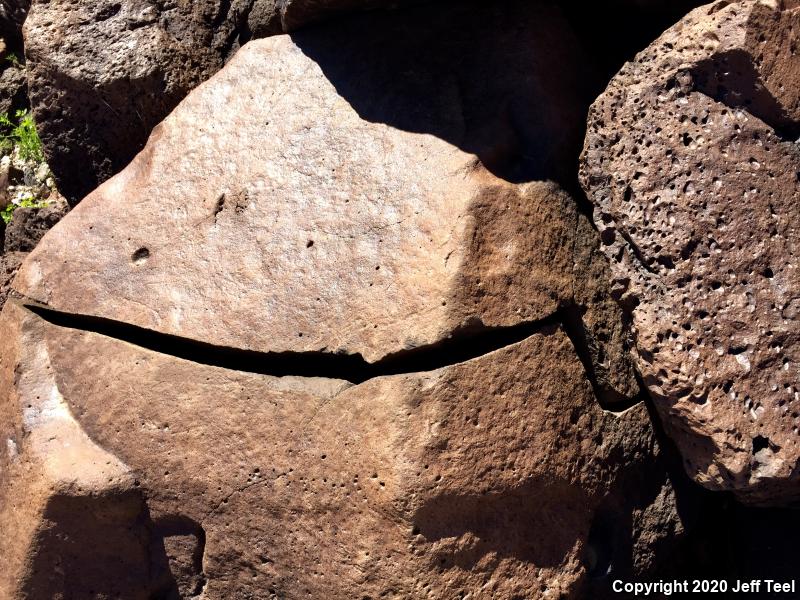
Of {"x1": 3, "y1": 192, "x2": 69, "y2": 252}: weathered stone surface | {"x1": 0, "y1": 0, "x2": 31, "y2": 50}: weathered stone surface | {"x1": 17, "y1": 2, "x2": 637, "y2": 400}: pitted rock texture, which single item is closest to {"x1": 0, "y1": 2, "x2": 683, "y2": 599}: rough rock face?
{"x1": 17, "y1": 2, "x2": 637, "y2": 400}: pitted rock texture

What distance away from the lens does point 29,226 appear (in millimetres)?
2973

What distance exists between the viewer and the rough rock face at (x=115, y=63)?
Result: 270 cm

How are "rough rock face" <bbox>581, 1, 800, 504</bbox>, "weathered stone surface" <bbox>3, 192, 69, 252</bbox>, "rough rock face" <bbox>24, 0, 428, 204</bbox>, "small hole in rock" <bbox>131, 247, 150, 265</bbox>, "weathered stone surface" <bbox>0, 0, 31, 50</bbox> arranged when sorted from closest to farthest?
"rough rock face" <bbox>581, 1, 800, 504</bbox> < "small hole in rock" <bbox>131, 247, 150, 265</bbox> < "rough rock face" <bbox>24, 0, 428, 204</bbox> < "weathered stone surface" <bbox>3, 192, 69, 252</bbox> < "weathered stone surface" <bbox>0, 0, 31, 50</bbox>

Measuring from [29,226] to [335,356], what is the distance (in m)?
1.47

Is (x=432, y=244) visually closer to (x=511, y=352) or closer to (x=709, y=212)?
(x=511, y=352)

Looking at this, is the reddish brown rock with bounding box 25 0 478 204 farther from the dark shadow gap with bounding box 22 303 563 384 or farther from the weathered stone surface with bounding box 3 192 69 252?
the dark shadow gap with bounding box 22 303 563 384

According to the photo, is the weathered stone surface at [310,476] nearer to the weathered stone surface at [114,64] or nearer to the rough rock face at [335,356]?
the rough rock face at [335,356]

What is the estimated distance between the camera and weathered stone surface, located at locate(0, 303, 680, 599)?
6.51 feet

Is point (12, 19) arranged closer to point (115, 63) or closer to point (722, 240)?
point (115, 63)

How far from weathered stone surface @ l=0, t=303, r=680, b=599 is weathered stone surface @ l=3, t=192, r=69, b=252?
2.15 feet

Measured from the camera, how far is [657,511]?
7.52 ft

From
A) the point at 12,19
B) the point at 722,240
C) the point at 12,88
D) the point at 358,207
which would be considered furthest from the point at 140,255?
the point at 12,19

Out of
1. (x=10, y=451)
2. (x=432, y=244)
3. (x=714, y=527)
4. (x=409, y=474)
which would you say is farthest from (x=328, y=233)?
(x=714, y=527)

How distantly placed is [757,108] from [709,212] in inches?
10.6
